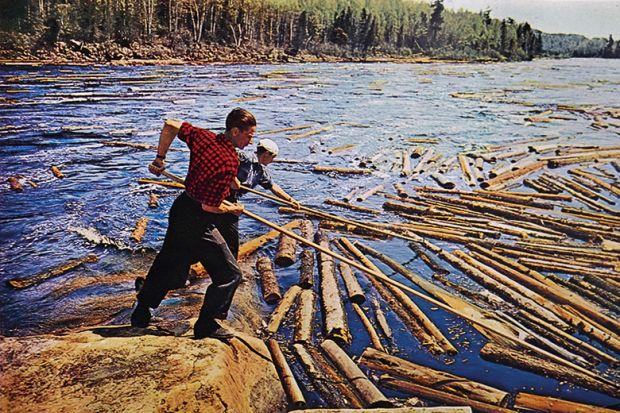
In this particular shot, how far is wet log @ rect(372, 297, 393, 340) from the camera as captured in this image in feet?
19.6

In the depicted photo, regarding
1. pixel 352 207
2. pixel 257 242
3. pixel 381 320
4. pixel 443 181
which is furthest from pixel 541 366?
pixel 443 181

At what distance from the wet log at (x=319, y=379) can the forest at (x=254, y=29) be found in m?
65.5

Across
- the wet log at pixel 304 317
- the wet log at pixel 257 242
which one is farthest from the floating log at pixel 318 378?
the wet log at pixel 257 242

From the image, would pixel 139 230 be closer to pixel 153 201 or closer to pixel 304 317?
pixel 153 201

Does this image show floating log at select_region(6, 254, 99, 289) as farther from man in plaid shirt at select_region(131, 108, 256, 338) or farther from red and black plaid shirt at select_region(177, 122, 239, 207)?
red and black plaid shirt at select_region(177, 122, 239, 207)

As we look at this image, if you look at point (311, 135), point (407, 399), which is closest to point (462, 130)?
point (311, 135)

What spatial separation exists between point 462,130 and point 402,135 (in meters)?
3.73

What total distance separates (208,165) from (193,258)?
0.96 m

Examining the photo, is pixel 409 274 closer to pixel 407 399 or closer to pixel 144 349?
pixel 407 399

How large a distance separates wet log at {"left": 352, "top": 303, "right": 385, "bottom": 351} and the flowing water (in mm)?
95

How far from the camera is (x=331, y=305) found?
6.30 meters

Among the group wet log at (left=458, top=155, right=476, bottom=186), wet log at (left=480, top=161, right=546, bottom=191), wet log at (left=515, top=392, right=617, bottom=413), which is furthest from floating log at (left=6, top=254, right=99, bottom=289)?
wet log at (left=458, top=155, right=476, bottom=186)

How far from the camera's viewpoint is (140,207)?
10.8 meters

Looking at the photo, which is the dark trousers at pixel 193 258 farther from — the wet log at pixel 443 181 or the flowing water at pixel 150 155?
the wet log at pixel 443 181
